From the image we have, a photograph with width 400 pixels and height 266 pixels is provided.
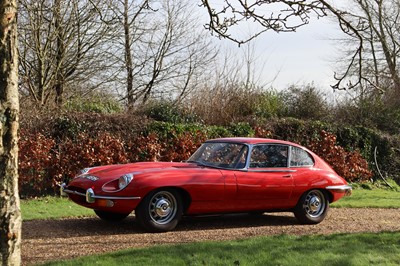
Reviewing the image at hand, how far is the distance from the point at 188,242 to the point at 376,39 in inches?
939

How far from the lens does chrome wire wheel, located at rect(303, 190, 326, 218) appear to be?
9.33 m

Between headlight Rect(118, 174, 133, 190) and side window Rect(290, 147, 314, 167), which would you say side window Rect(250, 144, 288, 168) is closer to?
side window Rect(290, 147, 314, 167)

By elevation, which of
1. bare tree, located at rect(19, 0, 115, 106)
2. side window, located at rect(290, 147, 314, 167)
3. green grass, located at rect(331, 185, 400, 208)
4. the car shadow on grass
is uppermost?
bare tree, located at rect(19, 0, 115, 106)

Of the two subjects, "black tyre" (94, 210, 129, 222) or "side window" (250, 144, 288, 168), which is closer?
"black tyre" (94, 210, 129, 222)

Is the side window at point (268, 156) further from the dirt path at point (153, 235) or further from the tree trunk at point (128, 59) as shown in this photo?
the tree trunk at point (128, 59)

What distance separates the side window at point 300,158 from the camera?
9.45m

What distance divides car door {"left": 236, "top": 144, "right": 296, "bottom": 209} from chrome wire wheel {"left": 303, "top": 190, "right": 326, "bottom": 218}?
1.58 ft

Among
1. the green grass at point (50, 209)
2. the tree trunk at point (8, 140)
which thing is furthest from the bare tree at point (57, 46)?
the tree trunk at point (8, 140)

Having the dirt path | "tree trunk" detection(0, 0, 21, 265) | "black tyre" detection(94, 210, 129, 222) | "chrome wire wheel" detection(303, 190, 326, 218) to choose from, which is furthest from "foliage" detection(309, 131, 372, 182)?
"tree trunk" detection(0, 0, 21, 265)

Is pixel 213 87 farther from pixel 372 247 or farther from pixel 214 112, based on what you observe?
pixel 372 247

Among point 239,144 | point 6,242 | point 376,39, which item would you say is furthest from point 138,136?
point 376,39

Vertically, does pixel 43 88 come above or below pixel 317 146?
above

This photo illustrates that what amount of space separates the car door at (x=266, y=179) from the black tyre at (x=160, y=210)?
3.65 ft

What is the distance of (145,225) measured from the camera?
25.6ft
